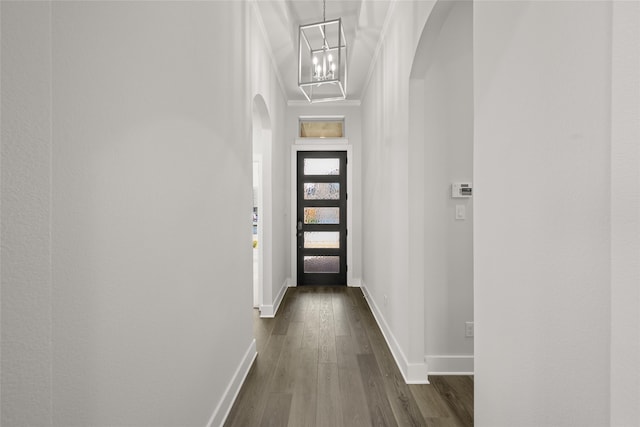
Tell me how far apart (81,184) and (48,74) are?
0.25 metres

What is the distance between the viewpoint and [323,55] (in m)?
2.97

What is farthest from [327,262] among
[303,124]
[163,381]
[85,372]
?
[85,372]

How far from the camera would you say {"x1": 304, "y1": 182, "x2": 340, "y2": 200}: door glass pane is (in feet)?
17.5

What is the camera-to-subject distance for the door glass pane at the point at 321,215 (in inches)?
Result: 210

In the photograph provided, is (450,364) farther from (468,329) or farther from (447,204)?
(447,204)

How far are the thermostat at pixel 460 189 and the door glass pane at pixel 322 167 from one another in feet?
9.66

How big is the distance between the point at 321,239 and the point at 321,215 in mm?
381

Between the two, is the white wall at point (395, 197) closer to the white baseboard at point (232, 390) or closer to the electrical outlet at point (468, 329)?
the electrical outlet at point (468, 329)

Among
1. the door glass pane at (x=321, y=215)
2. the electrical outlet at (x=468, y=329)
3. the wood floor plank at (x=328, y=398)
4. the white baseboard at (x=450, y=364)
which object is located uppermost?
the door glass pane at (x=321, y=215)

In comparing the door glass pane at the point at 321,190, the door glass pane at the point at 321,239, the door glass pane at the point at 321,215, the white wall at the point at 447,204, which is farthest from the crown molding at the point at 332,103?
the white wall at the point at 447,204

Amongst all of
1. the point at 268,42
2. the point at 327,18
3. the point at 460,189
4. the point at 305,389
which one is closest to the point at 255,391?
the point at 305,389
